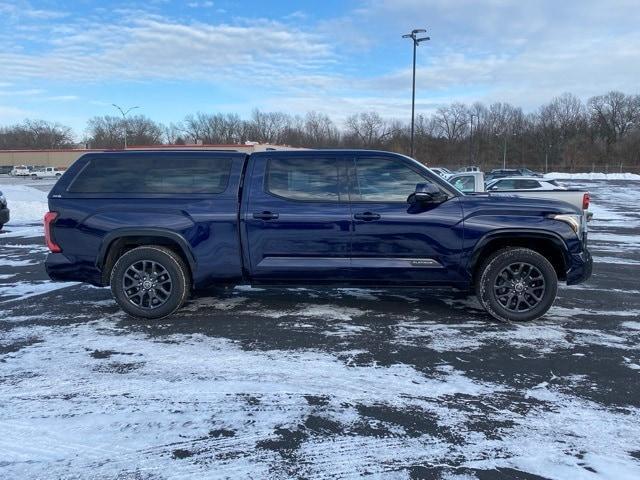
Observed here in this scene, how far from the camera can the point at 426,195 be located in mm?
5262

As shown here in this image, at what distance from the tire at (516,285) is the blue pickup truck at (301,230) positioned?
0.04 ft

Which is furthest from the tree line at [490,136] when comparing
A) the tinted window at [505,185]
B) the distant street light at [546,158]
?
the tinted window at [505,185]

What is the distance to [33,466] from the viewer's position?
2855 mm

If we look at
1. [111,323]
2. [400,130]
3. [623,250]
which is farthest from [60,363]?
[400,130]

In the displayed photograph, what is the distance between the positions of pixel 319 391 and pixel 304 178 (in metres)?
2.57

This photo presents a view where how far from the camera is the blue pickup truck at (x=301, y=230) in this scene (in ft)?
17.6

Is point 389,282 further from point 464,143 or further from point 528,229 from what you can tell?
point 464,143

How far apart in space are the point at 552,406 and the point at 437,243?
2.18 m

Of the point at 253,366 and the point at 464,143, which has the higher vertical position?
the point at 464,143

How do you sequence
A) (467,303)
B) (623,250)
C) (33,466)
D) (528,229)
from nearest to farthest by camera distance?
1. (33,466)
2. (528,229)
3. (467,303)
4. (623,250)

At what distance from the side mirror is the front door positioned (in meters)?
0.07

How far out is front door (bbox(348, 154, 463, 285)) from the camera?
5371 millimetres

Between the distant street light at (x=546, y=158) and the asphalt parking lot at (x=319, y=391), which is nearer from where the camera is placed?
the asphalt parking lot at (x=319, y=391)

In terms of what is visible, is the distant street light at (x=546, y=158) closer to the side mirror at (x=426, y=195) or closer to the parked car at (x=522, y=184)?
the parked car at (x=522, y=184)
